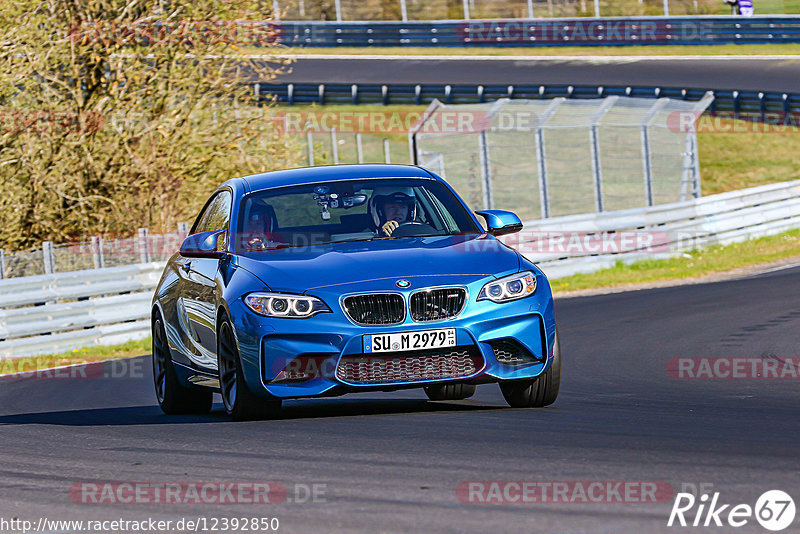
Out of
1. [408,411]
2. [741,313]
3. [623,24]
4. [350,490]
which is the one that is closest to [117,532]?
[350,490]

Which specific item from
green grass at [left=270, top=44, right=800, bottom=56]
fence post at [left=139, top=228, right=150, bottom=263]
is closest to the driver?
fence post at [left=139, top=228, right=150, bottom=263]

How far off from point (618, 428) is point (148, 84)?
54.7 ft

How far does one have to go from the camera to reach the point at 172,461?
7004mm

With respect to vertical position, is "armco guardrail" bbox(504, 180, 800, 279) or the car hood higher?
the car hood

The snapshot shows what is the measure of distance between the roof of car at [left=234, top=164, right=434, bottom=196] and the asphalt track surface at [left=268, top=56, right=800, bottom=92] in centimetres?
2964

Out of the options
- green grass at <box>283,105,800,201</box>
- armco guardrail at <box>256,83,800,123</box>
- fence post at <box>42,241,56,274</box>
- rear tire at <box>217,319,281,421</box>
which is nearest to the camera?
rear tire at <box>217,319,281,421</box>

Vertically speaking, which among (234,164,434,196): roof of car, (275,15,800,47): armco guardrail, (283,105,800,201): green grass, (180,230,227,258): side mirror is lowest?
(283,105,800,201): green grass

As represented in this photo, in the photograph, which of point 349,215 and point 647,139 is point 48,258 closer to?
point 349,215

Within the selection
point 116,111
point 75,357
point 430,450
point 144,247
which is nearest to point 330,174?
point 430,450

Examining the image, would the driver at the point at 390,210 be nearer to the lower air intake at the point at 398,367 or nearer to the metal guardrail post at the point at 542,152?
the lower air intake at the point at 398,367

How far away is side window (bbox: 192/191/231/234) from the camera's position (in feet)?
31.5

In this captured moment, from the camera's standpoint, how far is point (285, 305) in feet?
26.2

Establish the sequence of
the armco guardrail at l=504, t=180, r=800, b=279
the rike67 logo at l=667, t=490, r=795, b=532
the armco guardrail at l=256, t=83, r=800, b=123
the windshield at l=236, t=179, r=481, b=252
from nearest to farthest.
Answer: the rike67 logo at l=667, t=490, r=795, b=532 → the windshield at l=236, t=179, r=481, b=252 → the armco guardrail at l=504, t=180, r=800, b=279 → the armco guardrail at l=256, t=83, r=800, b=123

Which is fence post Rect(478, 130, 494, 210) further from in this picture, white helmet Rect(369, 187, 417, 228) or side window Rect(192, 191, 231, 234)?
white helmet Rect(369, 187, 417, 228)
